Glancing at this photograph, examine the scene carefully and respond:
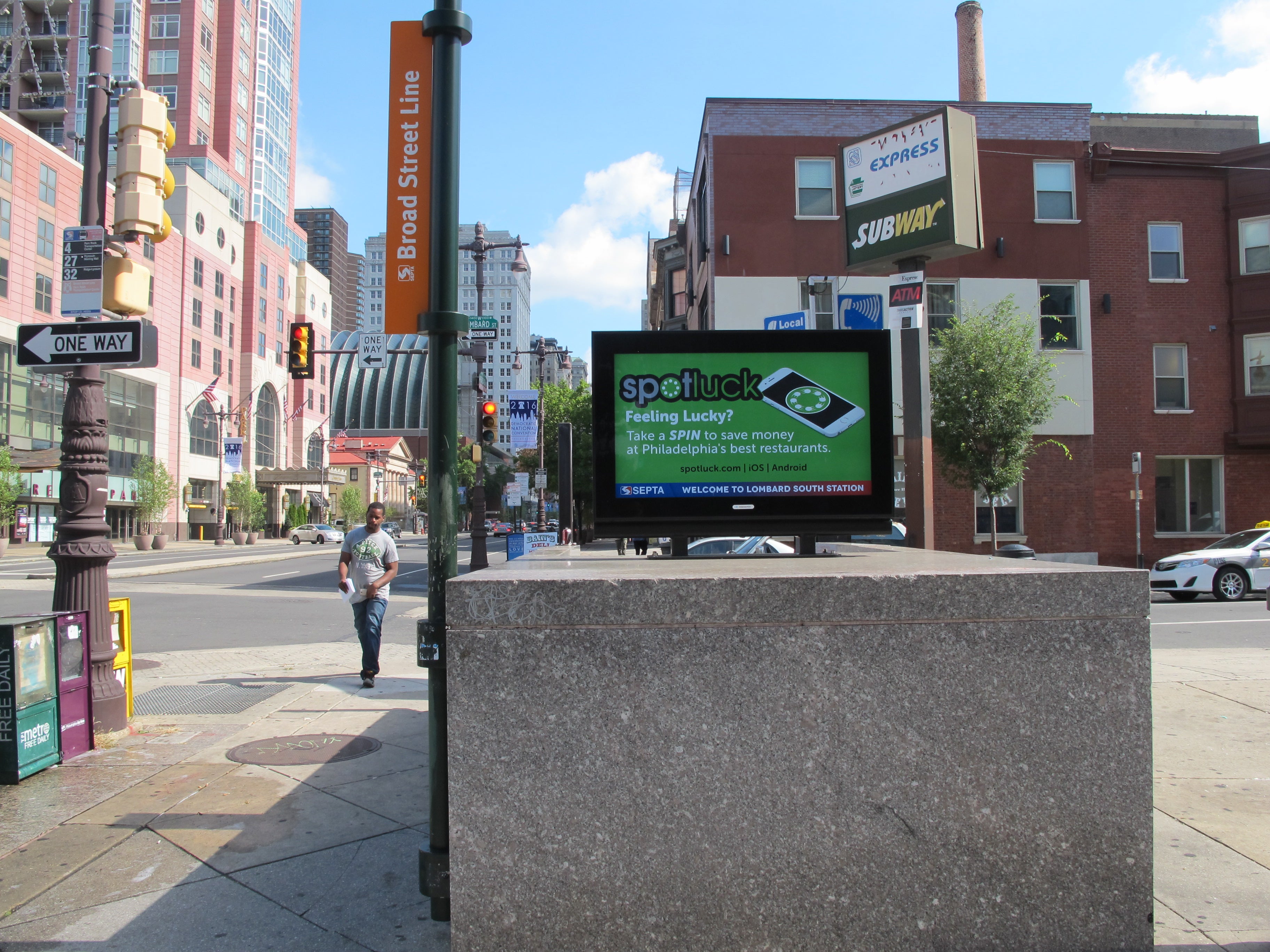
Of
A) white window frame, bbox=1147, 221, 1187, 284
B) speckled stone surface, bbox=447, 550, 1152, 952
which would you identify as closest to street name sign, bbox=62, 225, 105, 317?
speckled stone surface, bbox=447, 550, 1152, 952

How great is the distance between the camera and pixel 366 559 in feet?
30.2

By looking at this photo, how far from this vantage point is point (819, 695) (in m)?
3.07

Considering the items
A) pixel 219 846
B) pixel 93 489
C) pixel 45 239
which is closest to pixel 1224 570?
pixel 219 846

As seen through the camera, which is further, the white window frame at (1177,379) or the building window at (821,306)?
the white window frame at (1177,379)

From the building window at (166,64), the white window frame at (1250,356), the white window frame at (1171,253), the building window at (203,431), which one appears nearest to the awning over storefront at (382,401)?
the building window at (166,64)

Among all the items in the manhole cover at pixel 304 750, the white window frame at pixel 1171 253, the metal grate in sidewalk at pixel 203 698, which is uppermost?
the white window frame at pixel 1171 253

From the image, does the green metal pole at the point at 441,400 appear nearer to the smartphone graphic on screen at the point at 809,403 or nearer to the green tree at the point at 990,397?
the smartphone graphic on screen at the point at 809,403

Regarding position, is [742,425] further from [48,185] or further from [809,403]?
[48,185]

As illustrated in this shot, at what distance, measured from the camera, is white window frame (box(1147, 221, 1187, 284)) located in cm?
2503

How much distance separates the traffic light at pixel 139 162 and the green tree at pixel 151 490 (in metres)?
51.4

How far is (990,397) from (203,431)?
64852 mm

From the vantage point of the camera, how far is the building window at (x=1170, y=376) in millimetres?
25047

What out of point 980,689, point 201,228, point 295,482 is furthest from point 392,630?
point 295,482

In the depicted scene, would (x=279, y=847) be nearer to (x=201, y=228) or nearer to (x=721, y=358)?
(x=721, y=358)
